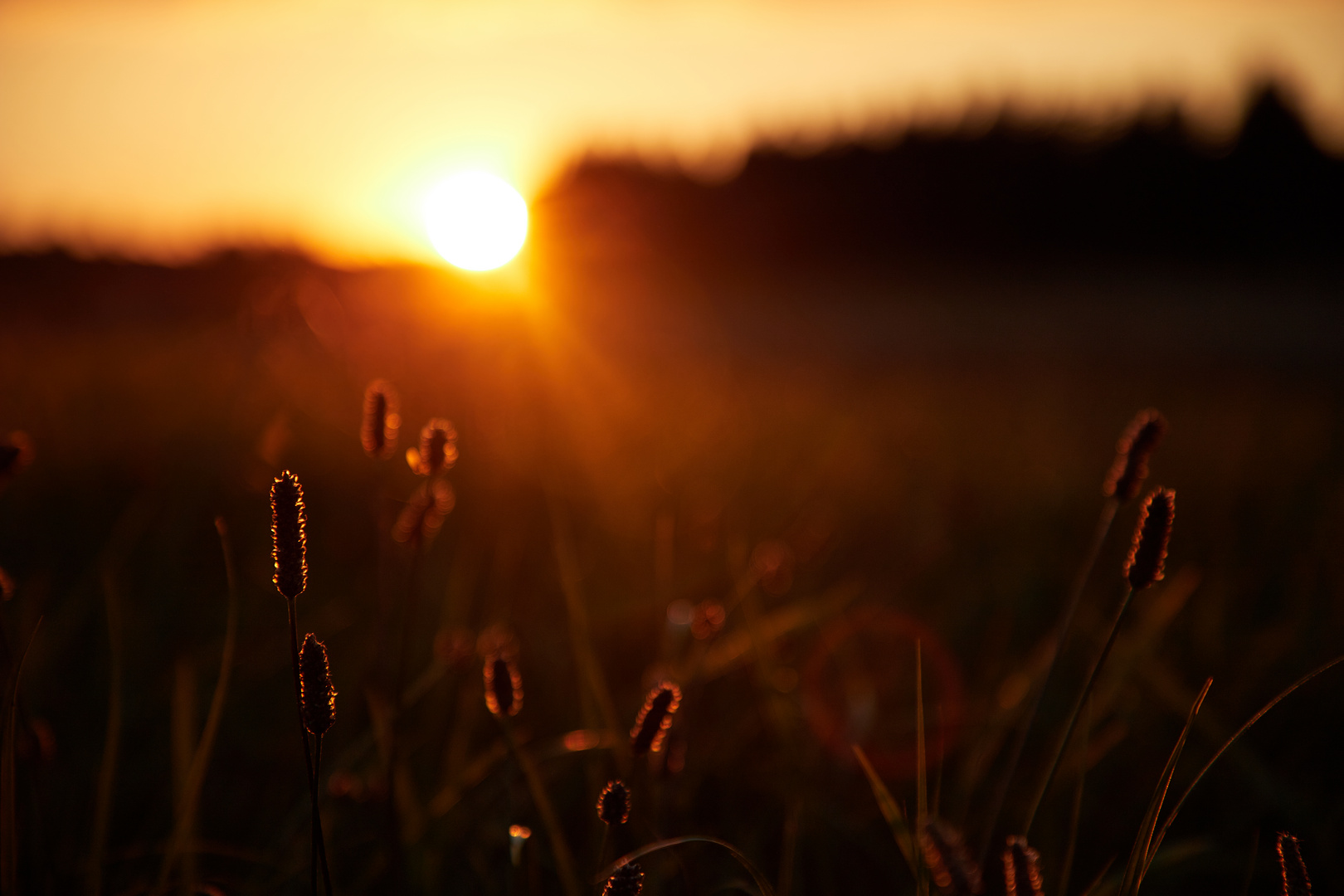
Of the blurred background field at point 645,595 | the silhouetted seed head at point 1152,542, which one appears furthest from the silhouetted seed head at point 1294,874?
the blurred background field at point 645,595

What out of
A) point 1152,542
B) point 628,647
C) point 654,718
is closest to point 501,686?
point 654,718

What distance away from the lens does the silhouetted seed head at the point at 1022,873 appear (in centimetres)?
54

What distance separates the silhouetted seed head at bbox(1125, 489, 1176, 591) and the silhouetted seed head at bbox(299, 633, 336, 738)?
57 cm

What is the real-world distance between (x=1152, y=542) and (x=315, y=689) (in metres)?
0.60

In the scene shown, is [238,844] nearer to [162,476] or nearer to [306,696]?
[306,696]

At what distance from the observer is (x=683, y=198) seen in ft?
59.5

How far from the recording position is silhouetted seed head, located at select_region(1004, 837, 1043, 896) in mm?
535

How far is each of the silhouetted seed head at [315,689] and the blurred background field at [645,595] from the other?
0.30m

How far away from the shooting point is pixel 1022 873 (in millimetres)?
540

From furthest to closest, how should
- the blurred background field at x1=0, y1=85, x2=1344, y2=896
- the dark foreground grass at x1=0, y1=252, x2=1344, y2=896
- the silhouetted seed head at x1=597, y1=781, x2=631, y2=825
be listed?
the blurred background field at x1=0, y1=85, x2=1344, y2=896, the dark foreground grass at x1=0, y1=252, x2=1344, y2=896, the silhouetted seed head at x1=597, y1=781, x2=631, y2=825

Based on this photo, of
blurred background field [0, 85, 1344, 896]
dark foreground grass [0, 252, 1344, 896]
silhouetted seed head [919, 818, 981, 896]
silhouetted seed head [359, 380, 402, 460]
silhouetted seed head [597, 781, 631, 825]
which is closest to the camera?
silhouetted seed head [919, 818, 981, 896]

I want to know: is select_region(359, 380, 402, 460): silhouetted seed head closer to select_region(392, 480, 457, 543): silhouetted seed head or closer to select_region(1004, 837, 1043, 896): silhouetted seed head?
select_region(392, 480, 457, 543): silhouetted seed head

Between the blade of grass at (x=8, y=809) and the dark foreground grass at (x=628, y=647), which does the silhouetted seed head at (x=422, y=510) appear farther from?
the blade of grass at (x=8, y=809)

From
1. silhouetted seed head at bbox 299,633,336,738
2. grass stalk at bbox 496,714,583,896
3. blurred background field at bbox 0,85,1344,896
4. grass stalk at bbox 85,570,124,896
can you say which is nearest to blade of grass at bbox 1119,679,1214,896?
blurred background field at bbox 0,85,1344,896
